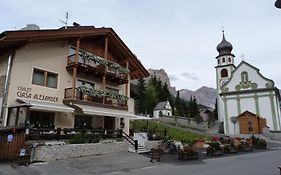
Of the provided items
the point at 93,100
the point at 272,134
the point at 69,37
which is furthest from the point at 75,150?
the point at 272,134

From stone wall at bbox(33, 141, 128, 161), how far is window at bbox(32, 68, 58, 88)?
5785mm

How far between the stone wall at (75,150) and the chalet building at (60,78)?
2.24m

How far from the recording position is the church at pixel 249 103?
135 ft

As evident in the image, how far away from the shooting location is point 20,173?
1107 centimetres

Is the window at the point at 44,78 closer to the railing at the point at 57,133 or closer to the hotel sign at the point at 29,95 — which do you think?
the hotel sign at the point at 29,95

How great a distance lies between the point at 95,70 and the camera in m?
21.3

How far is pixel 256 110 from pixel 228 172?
115 ft

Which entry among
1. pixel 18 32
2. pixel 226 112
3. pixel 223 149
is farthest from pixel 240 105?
pixel 18 32

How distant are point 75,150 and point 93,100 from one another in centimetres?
605

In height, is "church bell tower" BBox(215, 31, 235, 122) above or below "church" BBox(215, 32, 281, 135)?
above

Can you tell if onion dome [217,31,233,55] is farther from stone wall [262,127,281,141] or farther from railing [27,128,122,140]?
railing [27,128,122,140]

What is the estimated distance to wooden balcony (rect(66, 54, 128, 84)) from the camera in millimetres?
20297

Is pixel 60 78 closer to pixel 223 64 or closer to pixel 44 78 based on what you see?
pixel 44 78

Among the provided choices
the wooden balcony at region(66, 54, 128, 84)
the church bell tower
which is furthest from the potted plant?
the church bell tower
